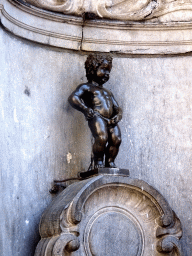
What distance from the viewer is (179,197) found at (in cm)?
584

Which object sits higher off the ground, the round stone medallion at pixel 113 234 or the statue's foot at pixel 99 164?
the statue's foot at pixel 99 164

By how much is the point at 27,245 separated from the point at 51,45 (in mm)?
1778

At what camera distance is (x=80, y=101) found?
5.52m

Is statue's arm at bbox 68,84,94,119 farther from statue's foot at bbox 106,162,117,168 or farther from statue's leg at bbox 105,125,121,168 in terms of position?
statue's foot at bbox 106,162,117,168

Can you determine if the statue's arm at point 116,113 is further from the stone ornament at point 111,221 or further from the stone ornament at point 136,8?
the stone ornament at point 136,8

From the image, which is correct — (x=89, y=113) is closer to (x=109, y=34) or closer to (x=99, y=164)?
(x=99, y=164)

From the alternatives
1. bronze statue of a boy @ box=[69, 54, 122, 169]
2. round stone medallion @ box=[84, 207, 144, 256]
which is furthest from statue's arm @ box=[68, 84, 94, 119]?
round stone medallion @ box=[84, 207, 144, 256]

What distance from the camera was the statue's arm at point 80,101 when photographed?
5.45m

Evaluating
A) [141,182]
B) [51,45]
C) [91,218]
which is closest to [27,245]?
[91,218]

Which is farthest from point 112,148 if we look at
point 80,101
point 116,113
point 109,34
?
point 109,34

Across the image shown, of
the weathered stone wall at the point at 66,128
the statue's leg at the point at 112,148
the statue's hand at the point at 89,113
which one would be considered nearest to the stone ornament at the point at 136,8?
the weathered stone wall at the point at 66,128

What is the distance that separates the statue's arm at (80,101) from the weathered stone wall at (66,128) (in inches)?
13.7

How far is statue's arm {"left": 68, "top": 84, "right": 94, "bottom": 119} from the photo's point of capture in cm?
545

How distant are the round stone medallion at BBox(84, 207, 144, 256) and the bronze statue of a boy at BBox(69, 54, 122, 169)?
474 mm
